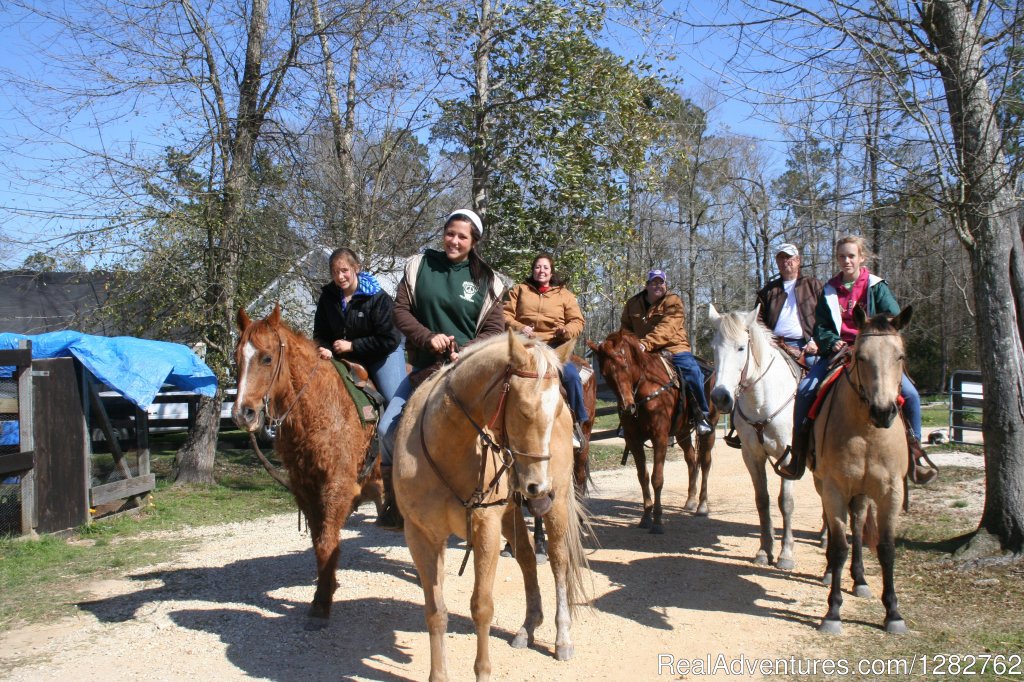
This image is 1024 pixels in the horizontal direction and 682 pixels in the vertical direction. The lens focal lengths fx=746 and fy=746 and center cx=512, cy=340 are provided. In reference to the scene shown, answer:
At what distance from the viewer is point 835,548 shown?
570cm

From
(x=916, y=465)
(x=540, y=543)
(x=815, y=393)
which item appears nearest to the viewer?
(x=916, y=465)

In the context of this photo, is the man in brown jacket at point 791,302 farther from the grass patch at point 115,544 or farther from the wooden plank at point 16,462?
the wooden plank at point 16,462

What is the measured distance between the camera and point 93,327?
38.6ft

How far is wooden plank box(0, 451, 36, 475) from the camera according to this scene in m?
7.91

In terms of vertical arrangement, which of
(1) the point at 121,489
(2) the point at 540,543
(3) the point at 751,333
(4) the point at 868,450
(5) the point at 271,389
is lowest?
(2) the point at 540,543

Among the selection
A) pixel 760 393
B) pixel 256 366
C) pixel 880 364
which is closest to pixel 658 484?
pixel 760 393

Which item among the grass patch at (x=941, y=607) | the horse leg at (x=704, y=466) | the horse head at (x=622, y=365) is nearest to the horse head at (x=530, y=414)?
the grass patch at (x=941, y=607)

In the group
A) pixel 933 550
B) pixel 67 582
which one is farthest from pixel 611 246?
pixel 67 582

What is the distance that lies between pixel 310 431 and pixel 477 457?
1.97m

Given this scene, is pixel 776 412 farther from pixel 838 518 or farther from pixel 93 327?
pixel 93 327

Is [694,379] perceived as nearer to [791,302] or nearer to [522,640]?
[791,302]

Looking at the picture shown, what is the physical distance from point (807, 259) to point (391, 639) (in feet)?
116

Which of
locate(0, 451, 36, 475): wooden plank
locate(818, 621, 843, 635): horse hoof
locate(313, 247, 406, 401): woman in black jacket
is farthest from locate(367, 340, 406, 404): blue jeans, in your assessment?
locate(0, 451, 36, 475): wooden plank

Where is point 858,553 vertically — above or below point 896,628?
above
